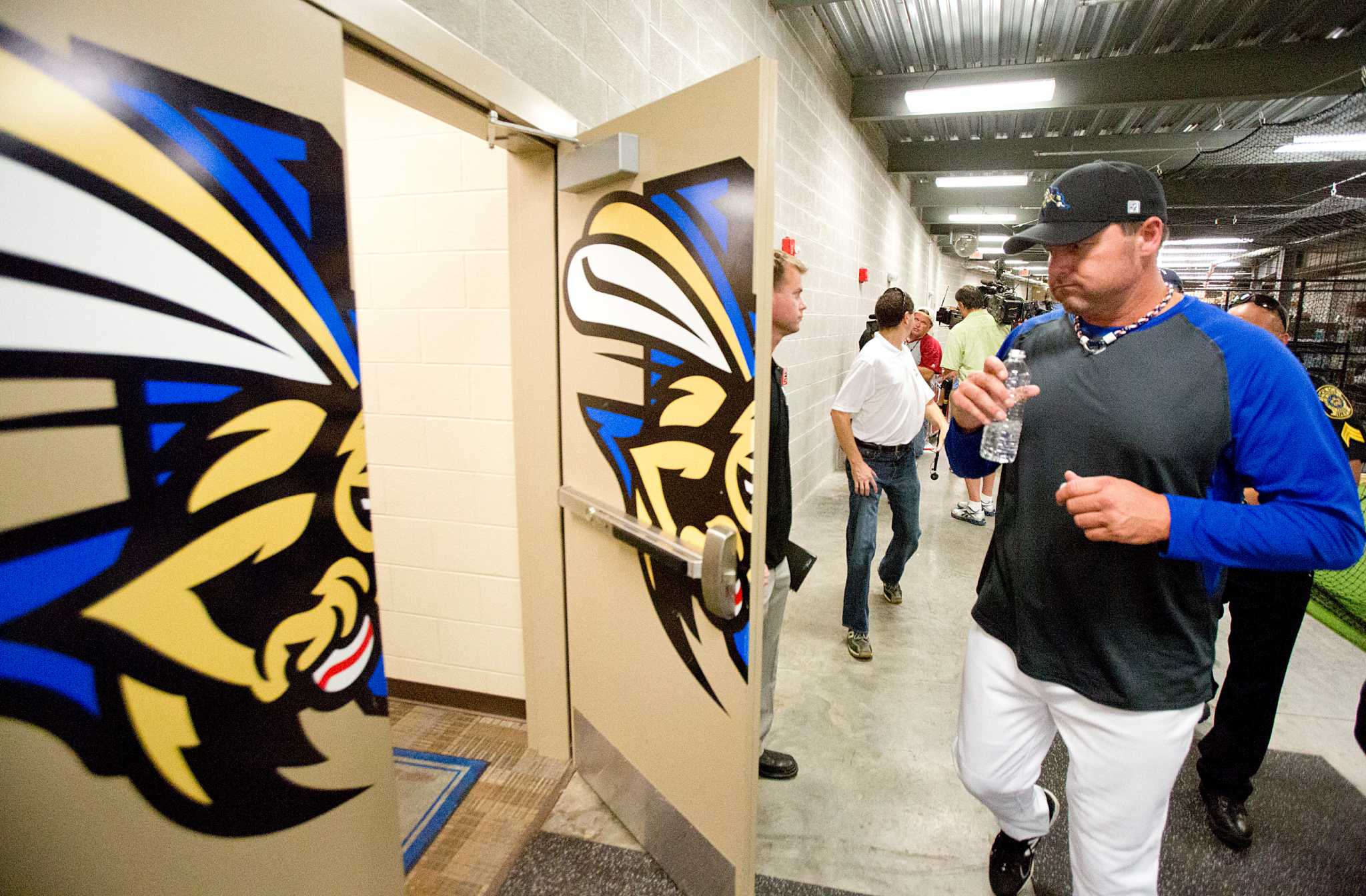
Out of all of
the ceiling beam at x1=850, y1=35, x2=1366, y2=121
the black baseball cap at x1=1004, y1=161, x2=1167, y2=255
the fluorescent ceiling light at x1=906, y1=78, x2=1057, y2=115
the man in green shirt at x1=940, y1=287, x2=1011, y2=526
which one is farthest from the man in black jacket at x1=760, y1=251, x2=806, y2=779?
the ceiling beam at x1=850, y1=35, x2=1366, y2=121

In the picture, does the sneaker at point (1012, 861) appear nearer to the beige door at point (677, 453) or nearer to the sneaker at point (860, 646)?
the beige door at point (677, 453)

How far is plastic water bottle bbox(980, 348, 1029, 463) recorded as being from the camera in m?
1.40

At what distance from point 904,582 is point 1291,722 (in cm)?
166

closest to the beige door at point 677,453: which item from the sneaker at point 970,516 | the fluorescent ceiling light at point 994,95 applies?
the sneaker at point 970,516

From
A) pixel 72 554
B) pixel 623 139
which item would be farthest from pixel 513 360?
pixel 72 554

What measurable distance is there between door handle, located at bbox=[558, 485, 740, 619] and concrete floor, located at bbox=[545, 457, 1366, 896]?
0.92 meters

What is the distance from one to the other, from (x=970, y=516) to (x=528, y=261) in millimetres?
4070

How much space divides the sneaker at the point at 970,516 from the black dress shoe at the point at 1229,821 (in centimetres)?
297

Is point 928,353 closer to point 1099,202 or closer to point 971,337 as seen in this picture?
point 971,337

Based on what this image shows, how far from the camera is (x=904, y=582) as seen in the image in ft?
12.3

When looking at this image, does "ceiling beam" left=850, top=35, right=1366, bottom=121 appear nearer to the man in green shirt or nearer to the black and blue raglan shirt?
the man in green shirt

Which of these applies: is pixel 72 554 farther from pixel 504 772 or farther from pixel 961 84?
pixel 961 84

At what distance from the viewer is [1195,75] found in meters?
4.59

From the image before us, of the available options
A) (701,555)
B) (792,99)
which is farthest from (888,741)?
(792,99)
